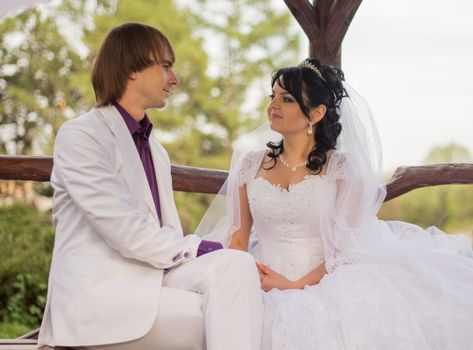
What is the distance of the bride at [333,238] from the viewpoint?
96.6 inches

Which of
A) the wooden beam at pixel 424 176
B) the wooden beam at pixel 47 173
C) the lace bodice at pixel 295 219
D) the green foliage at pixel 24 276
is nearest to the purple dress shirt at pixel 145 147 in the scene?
the lace bodice at pixel 295 219

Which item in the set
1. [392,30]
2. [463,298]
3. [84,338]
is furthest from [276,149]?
[392,30]

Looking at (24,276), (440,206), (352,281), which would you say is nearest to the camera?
(352,281)

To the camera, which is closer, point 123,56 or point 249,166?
point 123,56

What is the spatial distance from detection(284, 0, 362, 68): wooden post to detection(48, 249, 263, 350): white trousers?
1978mm

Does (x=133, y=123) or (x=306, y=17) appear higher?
(x=306, y=17)

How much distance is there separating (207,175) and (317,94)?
117 cm

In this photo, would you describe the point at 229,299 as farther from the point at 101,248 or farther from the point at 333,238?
the point at 333,238

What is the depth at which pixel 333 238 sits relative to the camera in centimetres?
286

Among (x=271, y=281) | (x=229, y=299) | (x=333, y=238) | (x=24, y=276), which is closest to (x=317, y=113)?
(x=333, y=238)

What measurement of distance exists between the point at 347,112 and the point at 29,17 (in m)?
12.3

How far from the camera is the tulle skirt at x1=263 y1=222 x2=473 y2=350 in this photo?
2379mm

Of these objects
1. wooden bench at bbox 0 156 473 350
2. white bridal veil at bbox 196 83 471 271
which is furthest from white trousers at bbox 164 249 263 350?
wooden bench at bbox 0 156 473 350

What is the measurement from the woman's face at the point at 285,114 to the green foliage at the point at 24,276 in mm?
5496
